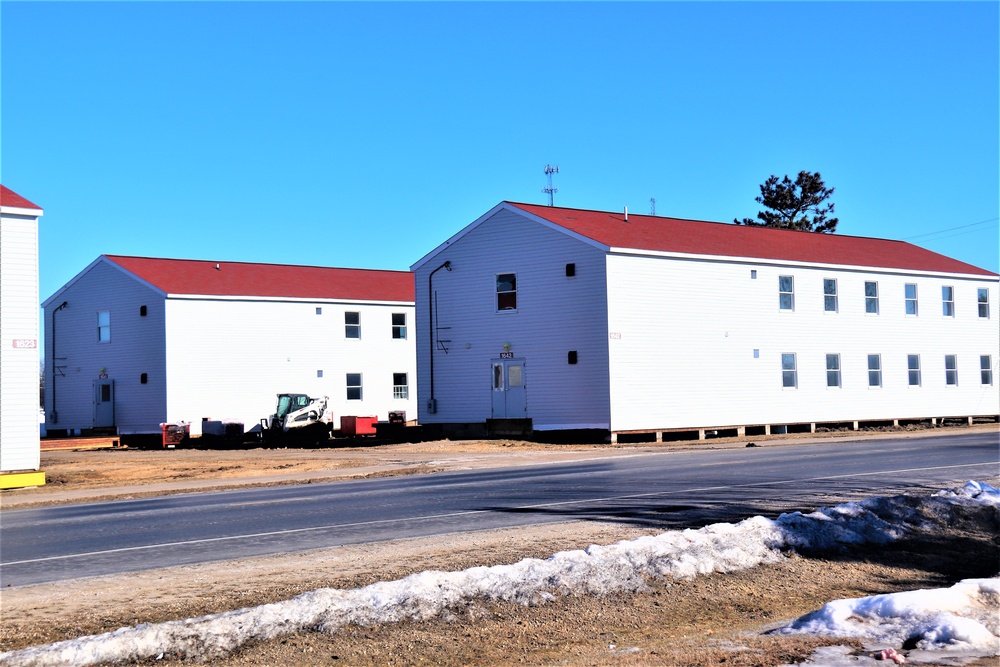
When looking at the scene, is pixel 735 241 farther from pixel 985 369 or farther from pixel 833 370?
pixel 985 369

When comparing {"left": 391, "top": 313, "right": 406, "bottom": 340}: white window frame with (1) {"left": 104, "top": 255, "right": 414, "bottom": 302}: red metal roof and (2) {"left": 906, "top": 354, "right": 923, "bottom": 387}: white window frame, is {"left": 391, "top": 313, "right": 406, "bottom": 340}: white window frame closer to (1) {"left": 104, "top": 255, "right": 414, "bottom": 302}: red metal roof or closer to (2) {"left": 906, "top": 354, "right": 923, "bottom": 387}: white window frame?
(1) {"left": 104, "top": 255, "right": 414, "bottom": 302}: red metal roof

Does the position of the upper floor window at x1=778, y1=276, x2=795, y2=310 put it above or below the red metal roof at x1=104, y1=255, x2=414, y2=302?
below

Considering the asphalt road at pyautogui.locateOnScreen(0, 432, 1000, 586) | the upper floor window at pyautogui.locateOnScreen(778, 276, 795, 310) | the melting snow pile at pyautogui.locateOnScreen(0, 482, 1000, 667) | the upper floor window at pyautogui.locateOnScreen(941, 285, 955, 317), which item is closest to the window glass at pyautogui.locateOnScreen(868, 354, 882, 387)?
the upper floor window at pyautogui.locateOnScreen(778, 276, 795, 310)

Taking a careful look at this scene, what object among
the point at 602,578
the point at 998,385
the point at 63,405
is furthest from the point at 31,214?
the point at 998,385

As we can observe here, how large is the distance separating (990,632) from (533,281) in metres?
31.6

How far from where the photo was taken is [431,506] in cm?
1630

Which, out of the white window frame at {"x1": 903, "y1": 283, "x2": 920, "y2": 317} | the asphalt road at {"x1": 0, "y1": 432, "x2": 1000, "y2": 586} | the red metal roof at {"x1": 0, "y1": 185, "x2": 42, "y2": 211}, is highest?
the red metal roof at {"x1": 0, "y1": 185, "x2": 42, "y2": 211}

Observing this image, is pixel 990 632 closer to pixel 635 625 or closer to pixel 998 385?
pixel 635 625

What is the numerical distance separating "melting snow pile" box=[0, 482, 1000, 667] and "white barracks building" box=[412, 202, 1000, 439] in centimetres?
2508

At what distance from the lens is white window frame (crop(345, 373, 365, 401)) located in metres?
52.3

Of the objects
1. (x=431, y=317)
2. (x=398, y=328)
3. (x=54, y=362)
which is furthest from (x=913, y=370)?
(x=54, y=362)

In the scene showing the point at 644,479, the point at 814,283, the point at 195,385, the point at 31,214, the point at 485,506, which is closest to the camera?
the point at 485,506

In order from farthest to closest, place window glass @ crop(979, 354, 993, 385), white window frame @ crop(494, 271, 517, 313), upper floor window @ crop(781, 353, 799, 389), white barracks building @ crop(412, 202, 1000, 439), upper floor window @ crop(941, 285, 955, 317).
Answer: window glass @ crop(979, 354, 993, 385) → upper floor window @ crop(941, 285, 955, 317) → upper floor window @ crop(781, 353, 799, 389) → white window frame @ crop(494, 271, 517, 313) → white barracks building @ crop(412, 202, 1000, 439)

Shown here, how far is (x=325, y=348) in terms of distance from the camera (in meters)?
51.4
